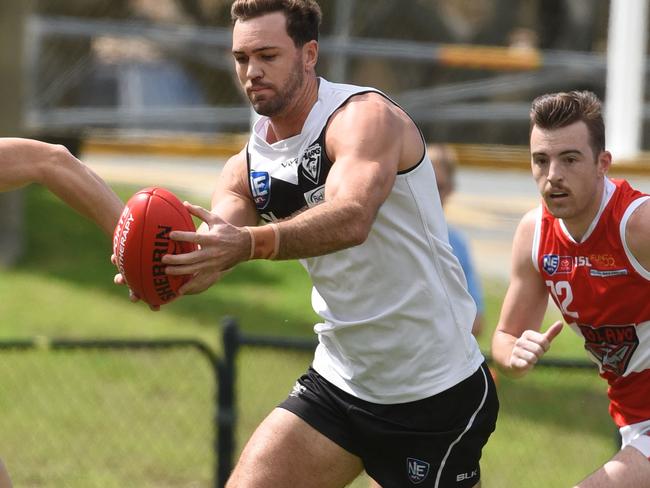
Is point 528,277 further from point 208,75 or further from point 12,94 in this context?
point 208,75

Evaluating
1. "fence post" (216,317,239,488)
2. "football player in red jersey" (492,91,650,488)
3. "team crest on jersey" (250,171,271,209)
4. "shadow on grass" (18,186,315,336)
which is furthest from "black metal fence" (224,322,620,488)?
"team crest on jersey" (250,171,271,209)

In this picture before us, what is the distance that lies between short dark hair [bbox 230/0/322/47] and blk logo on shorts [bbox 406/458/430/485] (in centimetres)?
157

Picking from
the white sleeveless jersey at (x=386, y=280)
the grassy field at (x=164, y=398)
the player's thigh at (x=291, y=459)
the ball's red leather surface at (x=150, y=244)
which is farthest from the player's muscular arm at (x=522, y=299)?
the grassy field at (x=164, y=398)

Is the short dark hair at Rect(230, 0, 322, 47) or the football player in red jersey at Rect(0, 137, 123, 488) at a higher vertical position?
the short dark hair at Rect(230, 0, 322, 47)

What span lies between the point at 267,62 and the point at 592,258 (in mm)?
1431

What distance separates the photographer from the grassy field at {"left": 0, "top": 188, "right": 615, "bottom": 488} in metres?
8.31

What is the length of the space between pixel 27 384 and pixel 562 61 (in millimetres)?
7156

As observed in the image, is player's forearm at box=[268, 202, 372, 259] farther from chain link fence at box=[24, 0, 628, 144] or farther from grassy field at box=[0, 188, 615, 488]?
chain link fence at box=[24, 0, 628, 144]

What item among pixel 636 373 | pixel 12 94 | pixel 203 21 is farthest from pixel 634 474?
pixel 203 21

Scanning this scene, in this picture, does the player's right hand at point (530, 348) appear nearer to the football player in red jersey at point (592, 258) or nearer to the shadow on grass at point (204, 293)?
the football player in red jersey at point (592, 258)

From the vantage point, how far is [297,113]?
4742mm

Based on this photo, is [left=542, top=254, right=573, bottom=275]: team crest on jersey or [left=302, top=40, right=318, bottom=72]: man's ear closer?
[left=302, top=40, right=318, bottom=72]: man's ear

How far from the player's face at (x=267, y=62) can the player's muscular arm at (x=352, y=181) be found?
21 cm

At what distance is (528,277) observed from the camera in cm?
530
